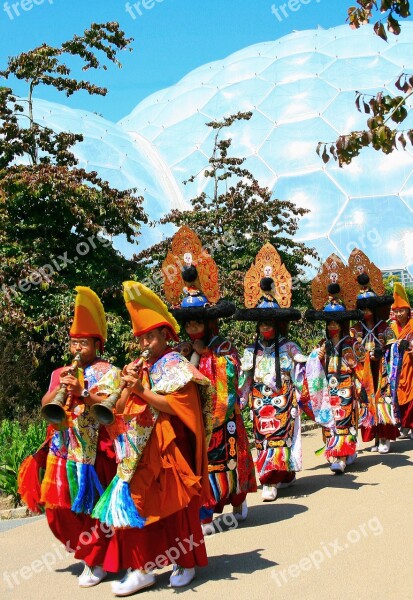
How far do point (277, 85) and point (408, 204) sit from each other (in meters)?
6.44

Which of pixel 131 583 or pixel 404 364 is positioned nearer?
pixel 131 583

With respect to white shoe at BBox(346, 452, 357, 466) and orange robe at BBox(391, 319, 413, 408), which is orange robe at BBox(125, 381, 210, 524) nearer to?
white shoe at BBox(346, 452, 357, 466)

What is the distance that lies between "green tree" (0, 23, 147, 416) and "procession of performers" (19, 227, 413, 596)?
12.4 ft

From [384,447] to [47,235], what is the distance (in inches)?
220

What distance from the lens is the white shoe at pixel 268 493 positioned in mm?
8039

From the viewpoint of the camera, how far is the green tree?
11.1 metres

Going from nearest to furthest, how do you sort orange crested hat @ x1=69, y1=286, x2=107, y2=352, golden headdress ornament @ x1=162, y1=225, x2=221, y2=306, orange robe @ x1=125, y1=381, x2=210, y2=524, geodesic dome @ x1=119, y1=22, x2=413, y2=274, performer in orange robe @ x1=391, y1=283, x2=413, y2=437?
orange robe @ x1=125, y1=381, x2=210, y2=524
orange crested hat @ x1=69, y1=286, x2=107, y2=352
golden headdress ornament @ x1=162, y1=225, x2=221, y2=306
performer in orange robe @ x1=391, y1=283, x2=413, y2=437
geodesic dome @ x1=119, y1=22, x2=413, y2=274

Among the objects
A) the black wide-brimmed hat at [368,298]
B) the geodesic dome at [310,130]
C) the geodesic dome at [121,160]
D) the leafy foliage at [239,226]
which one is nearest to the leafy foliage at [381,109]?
the black wide-brimmed hat at [368,298]

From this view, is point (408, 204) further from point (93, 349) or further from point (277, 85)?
point (93, 349)

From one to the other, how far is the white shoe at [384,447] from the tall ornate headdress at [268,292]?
2.92 meters

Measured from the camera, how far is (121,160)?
83.8 ft

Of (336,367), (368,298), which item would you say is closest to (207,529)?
(336,367)

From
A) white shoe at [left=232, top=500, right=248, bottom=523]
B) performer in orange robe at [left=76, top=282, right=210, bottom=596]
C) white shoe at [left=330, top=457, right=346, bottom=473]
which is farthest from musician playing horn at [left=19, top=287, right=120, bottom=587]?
white shoe at [left=330, top=457, right=346, bottom=473]

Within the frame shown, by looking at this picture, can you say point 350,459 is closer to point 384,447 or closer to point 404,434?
point 384,447
